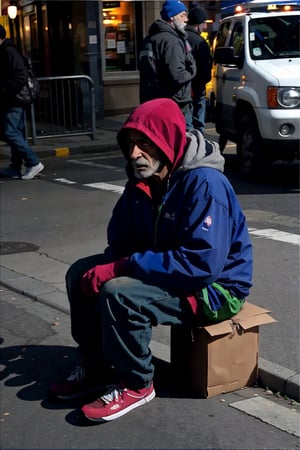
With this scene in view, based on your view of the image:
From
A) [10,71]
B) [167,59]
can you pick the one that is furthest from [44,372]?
[10,71]

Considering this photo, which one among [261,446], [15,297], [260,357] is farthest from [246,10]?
[261,446]

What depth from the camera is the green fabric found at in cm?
345

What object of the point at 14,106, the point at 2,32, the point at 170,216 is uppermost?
the point at 2,32

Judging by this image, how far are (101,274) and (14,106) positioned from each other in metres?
6.90

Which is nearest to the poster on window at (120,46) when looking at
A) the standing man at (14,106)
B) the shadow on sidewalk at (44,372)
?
the standing man at (14,106)

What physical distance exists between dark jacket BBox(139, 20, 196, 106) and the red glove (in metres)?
5.21

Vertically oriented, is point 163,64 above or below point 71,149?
above

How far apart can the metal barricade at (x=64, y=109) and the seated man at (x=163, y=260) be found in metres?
10.3

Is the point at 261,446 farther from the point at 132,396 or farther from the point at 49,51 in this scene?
the point at 49,51

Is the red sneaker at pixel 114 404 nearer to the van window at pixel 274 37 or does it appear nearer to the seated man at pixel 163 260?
the seated man at pixel 163 260

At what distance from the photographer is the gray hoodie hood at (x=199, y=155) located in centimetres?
347

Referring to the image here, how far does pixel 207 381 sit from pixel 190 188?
0.95 metres

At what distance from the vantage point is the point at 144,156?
3523mm

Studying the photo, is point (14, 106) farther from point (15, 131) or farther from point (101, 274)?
point (101, 274)
